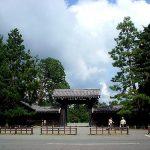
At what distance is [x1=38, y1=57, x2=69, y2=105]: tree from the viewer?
87.0 m

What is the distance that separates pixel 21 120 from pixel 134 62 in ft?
63.8

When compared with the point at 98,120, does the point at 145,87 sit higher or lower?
higher

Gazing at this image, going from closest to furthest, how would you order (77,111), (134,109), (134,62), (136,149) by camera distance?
(136,149)
(134,109)
(134,62)
(77,111)

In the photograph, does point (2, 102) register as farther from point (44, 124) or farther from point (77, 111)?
point (77, 111)

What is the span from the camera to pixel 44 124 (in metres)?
59.2

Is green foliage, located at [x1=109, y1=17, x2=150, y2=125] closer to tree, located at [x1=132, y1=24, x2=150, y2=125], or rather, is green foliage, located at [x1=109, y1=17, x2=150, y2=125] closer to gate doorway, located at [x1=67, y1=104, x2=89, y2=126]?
tree, located at [x1=132, y1=24, x2=150, y2=125]

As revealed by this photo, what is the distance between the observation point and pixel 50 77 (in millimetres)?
88125

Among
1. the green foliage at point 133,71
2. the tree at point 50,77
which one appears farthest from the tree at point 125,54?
the tree at point 50,77

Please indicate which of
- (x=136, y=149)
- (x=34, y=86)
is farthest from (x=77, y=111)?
(x=136, y=149)

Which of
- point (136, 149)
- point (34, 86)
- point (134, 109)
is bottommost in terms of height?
point (136, 149)

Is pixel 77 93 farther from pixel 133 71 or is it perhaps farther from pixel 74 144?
pixel 74 144

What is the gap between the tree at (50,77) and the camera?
87.0 meters

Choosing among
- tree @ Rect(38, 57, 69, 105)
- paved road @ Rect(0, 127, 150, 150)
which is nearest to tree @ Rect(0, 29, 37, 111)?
paved road @ Rect(0, 127, 150, 150)

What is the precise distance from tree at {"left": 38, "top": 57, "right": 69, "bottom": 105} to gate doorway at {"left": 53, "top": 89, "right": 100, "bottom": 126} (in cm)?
2873
